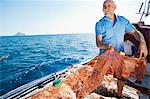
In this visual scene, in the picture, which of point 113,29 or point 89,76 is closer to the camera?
point 89,76

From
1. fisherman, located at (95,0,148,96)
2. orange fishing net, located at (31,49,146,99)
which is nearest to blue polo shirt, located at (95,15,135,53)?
fisherman, located at (95,0,148,96)

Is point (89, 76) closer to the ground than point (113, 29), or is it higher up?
closer to the ground

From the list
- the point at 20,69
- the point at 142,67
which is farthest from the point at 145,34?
the point at 20,69

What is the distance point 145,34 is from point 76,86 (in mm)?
1131

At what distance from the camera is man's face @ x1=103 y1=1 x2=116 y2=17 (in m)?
2.63

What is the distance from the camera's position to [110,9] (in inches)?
104

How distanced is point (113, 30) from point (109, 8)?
261 mm

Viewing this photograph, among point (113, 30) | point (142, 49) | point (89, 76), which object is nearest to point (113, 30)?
point (113, 30)

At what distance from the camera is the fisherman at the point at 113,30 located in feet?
8.52

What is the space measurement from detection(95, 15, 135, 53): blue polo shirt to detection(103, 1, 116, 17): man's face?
0.21 feet

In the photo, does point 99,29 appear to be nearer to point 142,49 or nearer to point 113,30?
point 113,30

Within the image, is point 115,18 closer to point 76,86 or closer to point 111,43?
point 111,43

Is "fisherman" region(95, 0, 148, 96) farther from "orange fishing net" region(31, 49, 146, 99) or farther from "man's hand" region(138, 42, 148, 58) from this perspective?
"orange fishing net" region(31, 49, 146, 99)

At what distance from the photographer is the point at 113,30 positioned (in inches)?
104
